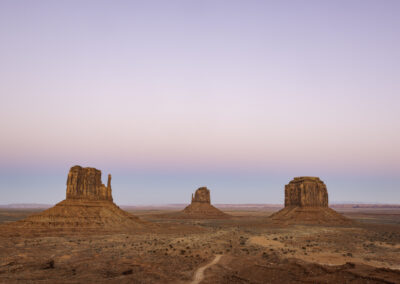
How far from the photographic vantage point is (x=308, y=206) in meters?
84.6

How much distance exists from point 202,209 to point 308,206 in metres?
52.1

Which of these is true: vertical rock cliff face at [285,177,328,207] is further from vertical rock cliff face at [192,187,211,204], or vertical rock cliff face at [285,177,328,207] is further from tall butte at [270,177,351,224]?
vertical rock cliff face at [192,187,211,204]

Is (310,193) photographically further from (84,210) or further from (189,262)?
(189,262)

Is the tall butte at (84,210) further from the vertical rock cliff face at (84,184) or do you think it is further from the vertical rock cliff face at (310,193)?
the vertical rock cliff face at (310,193)

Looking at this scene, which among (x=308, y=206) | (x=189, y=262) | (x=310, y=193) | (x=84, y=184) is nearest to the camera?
(x=189, y=262)

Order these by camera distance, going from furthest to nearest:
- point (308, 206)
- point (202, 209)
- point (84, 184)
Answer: point (202, 209) → point (308, 206) → point (84, 184)

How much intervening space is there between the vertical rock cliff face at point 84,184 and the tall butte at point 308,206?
52222mm

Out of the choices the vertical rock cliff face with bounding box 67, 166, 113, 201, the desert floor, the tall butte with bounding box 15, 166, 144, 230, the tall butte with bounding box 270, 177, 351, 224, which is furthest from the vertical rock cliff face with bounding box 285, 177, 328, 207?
the vertical rock cliff face with bounding box 67, 166, 113, 201

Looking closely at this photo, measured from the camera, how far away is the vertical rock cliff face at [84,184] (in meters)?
53.8

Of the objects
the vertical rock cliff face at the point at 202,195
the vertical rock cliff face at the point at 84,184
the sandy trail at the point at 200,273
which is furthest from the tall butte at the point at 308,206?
the sandy trail at the point at 200,273

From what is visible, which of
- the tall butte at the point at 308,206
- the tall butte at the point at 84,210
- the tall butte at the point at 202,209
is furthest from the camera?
the tall butte at the point at 202,209

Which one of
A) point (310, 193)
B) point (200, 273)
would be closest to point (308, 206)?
point (310, 193)

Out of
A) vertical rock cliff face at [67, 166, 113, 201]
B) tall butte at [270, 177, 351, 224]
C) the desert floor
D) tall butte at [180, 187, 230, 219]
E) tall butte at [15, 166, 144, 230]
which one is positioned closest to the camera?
the desert floor

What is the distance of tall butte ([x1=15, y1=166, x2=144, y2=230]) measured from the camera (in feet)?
160
